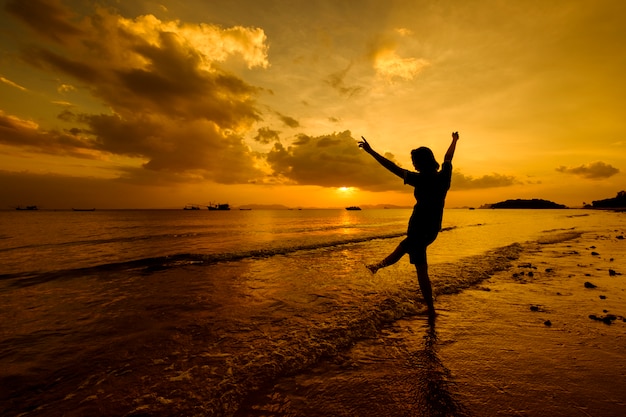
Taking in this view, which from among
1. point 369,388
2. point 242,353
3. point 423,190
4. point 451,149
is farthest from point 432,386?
point 451,149

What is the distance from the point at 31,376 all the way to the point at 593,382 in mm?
7348

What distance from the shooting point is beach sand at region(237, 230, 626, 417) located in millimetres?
3008

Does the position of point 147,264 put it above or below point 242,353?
below

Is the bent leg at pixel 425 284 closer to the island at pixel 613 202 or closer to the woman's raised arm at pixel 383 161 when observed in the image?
the woman's raised arm at pixel 383 161

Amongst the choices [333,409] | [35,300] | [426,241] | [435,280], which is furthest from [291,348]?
[35,300]

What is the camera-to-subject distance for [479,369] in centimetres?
372

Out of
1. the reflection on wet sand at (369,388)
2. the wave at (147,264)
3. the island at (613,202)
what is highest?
the island at (613,202)

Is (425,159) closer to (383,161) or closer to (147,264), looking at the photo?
(383,161)

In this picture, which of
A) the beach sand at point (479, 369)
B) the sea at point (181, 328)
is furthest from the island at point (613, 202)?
the beach sand at point (479, 369)

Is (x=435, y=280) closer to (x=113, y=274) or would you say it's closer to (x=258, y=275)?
(x=258, y=275)

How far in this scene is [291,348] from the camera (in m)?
4.52

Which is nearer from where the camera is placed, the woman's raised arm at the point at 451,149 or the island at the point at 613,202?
the woman's raised arm at the point at 451,149

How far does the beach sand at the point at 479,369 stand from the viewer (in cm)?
301

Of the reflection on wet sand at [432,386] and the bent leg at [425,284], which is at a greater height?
the bent leg at [425,284]
